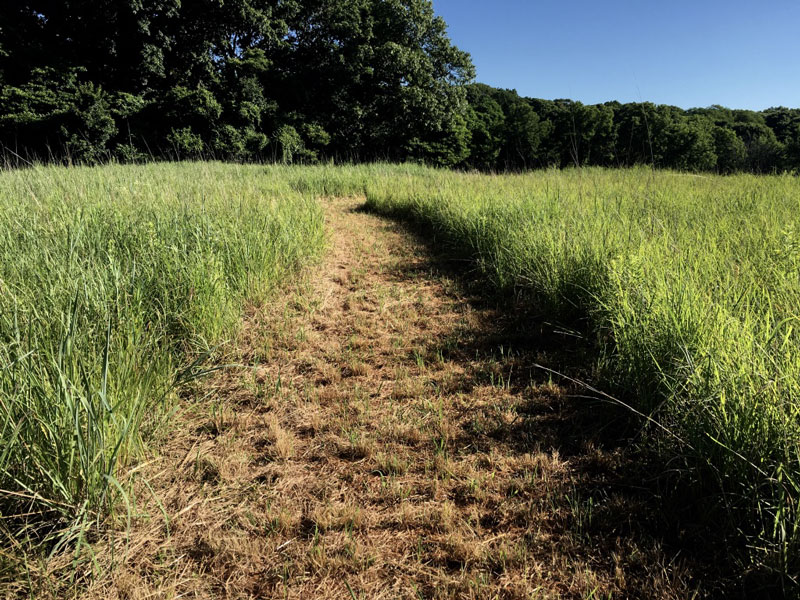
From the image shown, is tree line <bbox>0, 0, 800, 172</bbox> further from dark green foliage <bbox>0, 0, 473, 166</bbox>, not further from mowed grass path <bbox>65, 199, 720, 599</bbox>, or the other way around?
mowed grass path <bbox>65, 199, 720, 599</bbox>

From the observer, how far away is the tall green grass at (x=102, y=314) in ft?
4.01

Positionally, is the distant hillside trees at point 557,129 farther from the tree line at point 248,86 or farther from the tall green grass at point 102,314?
the tall green grass at point 102,314

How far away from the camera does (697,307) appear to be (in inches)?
75.7

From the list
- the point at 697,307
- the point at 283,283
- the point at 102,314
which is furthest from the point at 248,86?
the point at 697,307

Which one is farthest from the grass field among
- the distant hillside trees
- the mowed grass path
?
the distant hillside trees

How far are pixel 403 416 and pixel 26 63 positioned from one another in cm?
2203

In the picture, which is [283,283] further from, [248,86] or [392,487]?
[248,86]

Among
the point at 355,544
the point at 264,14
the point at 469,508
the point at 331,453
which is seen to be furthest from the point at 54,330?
the point at 264,14

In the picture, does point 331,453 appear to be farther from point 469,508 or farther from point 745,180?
point 745,180

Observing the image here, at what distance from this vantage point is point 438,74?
75.3ft

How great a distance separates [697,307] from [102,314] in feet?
9.58

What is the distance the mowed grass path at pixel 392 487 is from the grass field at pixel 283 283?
0.65ft

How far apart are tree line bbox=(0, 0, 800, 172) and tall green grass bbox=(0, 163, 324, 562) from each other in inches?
414

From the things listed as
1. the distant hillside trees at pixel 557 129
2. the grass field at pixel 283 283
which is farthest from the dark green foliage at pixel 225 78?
the grass field at pixel 283 283
